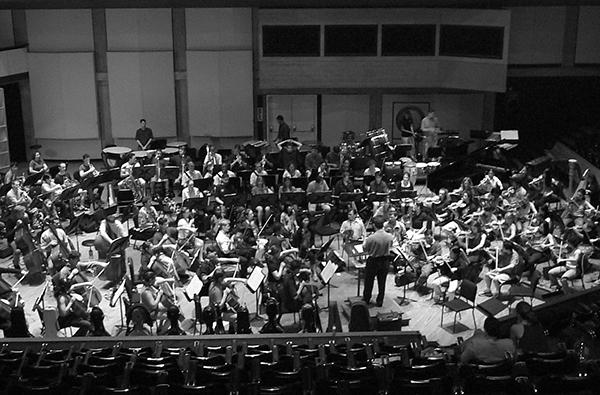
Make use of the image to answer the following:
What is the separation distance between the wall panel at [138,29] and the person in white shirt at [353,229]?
12.1 meters

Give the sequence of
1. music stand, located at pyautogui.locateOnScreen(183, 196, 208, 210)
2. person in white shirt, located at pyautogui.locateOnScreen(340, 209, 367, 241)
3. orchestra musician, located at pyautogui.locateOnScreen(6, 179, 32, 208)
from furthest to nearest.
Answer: orchestra musician, located at pyautogui.locateOnScreen(6, 179, 32, 208)
music stand, located at pyautogui.locateOnScreen(183, 196, 208, 210)
person in white shirt, located at pyautogui.locateOnScreen(340, 209, 367, 241)

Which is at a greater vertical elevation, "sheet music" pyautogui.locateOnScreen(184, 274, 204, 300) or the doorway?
the doorway

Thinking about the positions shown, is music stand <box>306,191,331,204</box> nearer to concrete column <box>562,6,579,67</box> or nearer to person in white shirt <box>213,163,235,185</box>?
person in white shirt <box>213,163,235,185</box>

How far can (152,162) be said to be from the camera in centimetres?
2394

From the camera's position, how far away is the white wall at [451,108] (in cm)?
2930

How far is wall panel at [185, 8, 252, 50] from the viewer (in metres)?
28.5

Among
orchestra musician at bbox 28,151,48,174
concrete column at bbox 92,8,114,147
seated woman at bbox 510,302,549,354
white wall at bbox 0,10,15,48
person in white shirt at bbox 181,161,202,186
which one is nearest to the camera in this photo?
seated woman at bbox 510,302,549,354

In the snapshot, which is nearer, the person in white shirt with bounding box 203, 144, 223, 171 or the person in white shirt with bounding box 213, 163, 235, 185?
the person in white shirt with bounding box 213, 163, 235, 185

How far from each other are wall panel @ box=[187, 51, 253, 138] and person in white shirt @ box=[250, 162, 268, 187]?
6276 millimetres

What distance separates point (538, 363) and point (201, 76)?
18.7 metres

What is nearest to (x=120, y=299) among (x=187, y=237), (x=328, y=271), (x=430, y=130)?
(x=187, y=237)

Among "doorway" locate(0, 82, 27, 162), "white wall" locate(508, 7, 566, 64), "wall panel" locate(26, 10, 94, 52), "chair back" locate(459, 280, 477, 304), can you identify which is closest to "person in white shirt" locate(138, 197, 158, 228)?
"chair back" locate(459, 280, 477, 304)

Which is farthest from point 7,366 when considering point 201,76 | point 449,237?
point 201,76

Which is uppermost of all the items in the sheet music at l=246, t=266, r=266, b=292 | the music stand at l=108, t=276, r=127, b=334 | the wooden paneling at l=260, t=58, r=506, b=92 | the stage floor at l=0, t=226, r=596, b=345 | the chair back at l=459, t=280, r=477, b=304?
the wooden paneling at l=260, t=58, r=506, b=92
